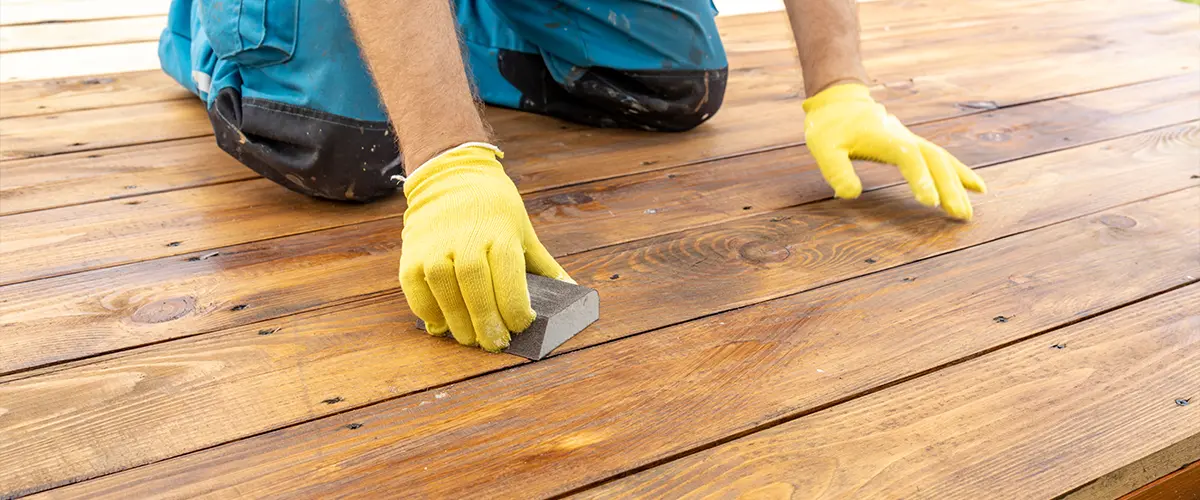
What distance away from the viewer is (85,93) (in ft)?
6.65

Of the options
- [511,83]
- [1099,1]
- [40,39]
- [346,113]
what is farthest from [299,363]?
[1099,1]

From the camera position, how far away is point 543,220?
1.44 metres

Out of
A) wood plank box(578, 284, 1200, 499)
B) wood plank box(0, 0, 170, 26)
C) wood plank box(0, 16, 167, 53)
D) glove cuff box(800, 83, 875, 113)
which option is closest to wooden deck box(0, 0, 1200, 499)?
wood plank box(578, 284, 1200, 499)

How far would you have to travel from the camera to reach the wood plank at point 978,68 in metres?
1.80

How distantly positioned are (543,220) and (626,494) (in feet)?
2.17

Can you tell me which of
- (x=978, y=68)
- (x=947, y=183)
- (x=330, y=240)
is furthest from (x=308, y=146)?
(x=978, y=68)

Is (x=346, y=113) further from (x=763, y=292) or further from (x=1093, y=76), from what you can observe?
(x=1093, y=76)

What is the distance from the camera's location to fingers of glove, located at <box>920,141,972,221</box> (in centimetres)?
141

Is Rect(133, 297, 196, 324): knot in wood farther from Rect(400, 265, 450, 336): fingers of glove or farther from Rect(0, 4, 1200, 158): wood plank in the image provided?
Rect(0, 4, 1200, 158): wood plank

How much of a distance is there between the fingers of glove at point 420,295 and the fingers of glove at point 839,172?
2.33 ft

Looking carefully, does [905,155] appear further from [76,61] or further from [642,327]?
[76,61]

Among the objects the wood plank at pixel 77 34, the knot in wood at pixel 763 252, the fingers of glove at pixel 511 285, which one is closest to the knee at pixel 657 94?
the knot in wood at pixel 763 252

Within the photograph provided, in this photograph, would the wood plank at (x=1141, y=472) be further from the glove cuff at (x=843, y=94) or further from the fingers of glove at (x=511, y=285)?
the glove cuff at (x=843, y=94)

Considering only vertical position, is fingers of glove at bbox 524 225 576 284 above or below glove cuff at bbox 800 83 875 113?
below
